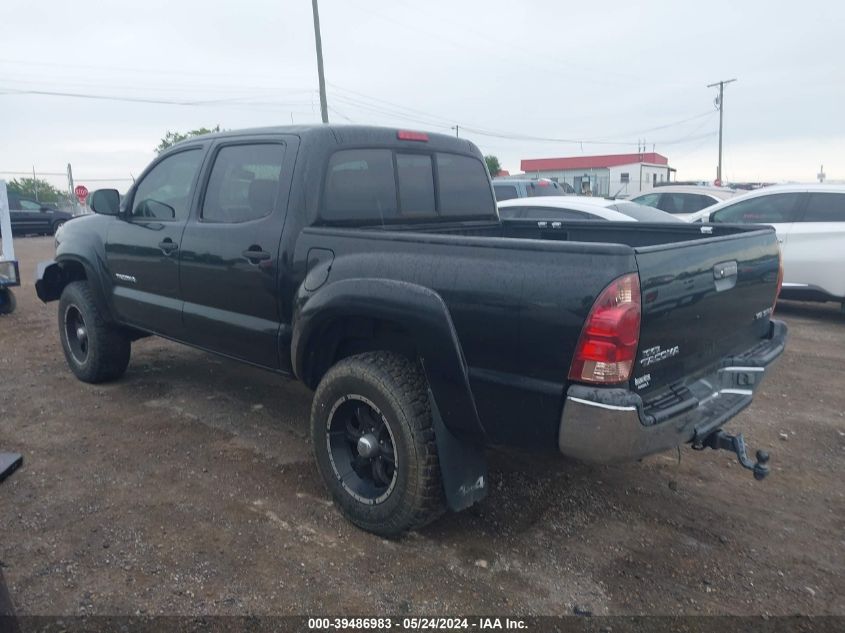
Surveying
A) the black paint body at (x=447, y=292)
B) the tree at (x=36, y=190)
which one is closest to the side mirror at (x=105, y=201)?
the black paint body at (x=447, y=292)

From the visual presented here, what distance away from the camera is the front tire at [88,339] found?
5.46 metres

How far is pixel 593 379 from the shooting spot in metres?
2.64

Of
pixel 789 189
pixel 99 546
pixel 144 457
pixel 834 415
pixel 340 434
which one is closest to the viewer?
pixel 99 546

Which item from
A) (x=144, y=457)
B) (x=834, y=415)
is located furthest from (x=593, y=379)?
(x=834, y=415)

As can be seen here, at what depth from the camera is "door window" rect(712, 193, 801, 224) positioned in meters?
8.70

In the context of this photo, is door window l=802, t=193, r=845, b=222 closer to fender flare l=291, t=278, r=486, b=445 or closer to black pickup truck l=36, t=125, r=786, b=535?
black pickup truck l=36, t=125, r=786, b=535

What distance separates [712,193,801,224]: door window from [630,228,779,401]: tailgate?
573 centimetres

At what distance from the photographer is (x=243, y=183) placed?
418 cm

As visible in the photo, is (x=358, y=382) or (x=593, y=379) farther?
(x=358, y=382)

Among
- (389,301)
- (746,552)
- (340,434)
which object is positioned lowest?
(746,552)

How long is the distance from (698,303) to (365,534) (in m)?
1.89

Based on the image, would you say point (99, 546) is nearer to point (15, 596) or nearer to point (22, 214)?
point (15, 596)

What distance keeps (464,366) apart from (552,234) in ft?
6.91

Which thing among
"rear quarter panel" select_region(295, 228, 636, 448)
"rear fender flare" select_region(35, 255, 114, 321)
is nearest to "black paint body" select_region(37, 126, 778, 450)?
"rear quarter panel" select_region(295, 228, 636, 448)
